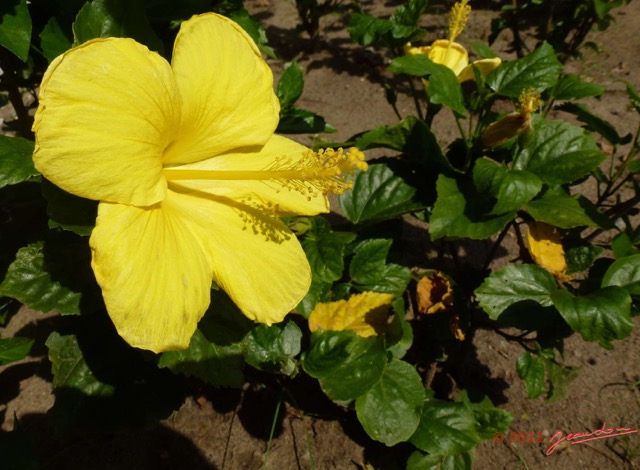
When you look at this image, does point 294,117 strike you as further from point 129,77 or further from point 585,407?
point 585,407

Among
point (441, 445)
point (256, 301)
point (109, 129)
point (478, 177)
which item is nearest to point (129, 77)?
point (109, 129)

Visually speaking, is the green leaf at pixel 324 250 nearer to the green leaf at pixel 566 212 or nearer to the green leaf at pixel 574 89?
the green leaf at pixel 566 212

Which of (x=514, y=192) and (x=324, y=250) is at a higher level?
(x=514, y=192)

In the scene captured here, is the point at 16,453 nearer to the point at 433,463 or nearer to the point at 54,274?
the point at 54,274

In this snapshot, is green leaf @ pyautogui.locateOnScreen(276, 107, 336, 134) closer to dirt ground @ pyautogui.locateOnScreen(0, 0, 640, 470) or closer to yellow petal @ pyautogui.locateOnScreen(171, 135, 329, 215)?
dirt ground @ pyautogui.locateOnScreen(0, 0, 640, 470)

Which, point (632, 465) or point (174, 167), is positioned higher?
point (174, 167)

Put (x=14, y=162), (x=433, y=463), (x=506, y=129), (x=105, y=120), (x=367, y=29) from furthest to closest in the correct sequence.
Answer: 1. (x=367, y=29)
2. (x=433, y=463)
3. (x=506, y=129)
4. (x=14, y=162)
5. (x=105, y=120)

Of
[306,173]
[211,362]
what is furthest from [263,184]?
[211,362]
